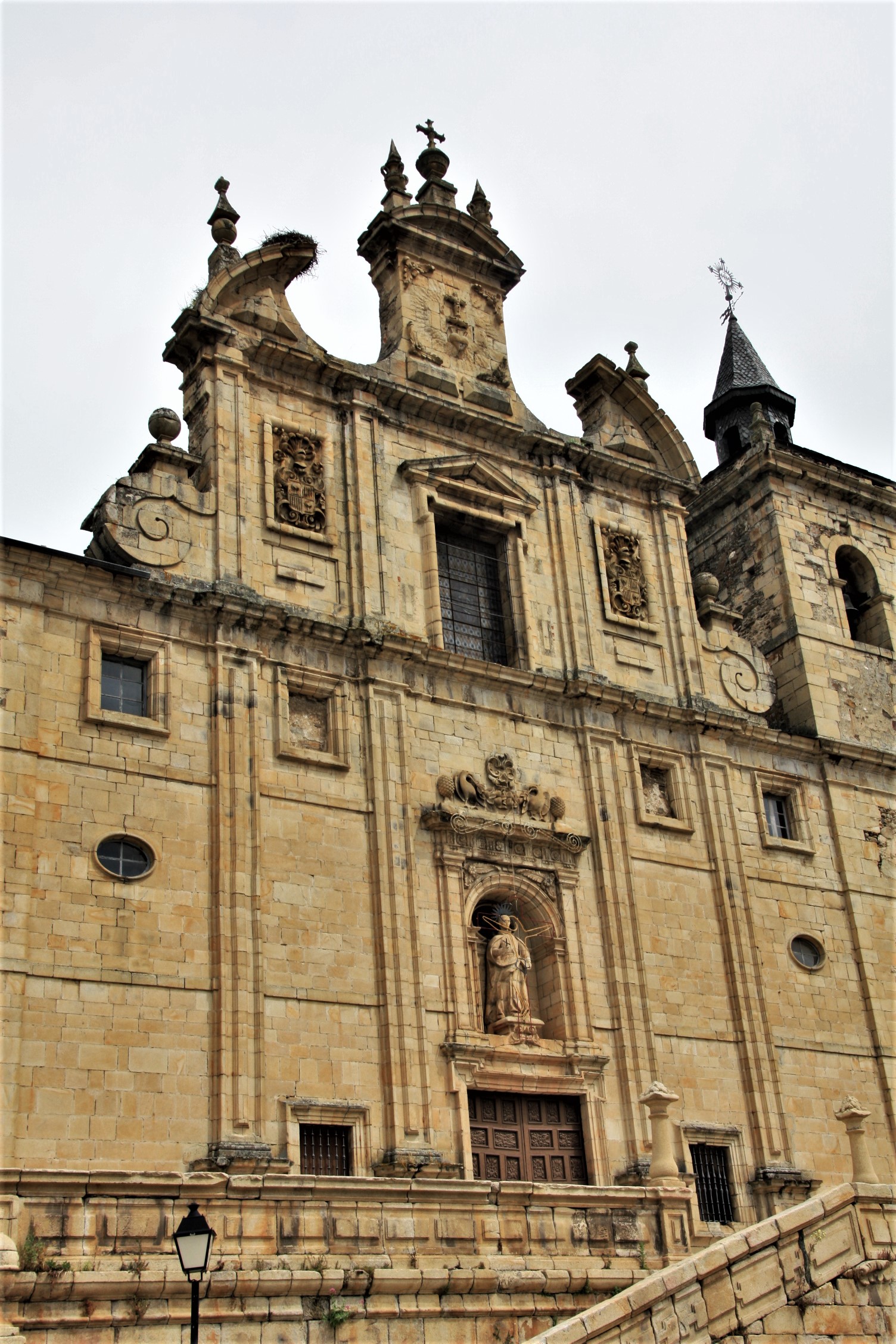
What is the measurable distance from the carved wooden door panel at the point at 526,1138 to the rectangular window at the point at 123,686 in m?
6.61

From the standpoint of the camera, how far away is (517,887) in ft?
69.3

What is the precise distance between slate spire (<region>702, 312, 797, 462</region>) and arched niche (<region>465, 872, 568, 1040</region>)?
46.7 ft

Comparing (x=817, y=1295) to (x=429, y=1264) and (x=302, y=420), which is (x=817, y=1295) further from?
(x=302, y=420)

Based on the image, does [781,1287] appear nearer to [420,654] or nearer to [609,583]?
[420,654]

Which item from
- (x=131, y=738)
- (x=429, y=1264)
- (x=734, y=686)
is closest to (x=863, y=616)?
(x=734, y=686)

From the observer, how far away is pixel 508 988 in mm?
20188

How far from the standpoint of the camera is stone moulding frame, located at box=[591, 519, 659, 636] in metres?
24.6

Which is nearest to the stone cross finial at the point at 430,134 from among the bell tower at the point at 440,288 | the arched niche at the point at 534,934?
the bell tower at the point at 440,288

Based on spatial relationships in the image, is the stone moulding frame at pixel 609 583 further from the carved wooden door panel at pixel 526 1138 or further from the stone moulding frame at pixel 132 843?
the stone moulding frame at pixel 132 843

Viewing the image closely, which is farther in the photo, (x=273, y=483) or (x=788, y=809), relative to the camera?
(x=788, y=809)

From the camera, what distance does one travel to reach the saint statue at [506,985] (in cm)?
2000

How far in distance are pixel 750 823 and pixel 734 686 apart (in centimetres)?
253

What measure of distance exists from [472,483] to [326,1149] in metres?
10.8

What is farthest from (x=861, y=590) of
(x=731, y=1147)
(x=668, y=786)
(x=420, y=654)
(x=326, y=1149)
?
(x=326, y=1149)
